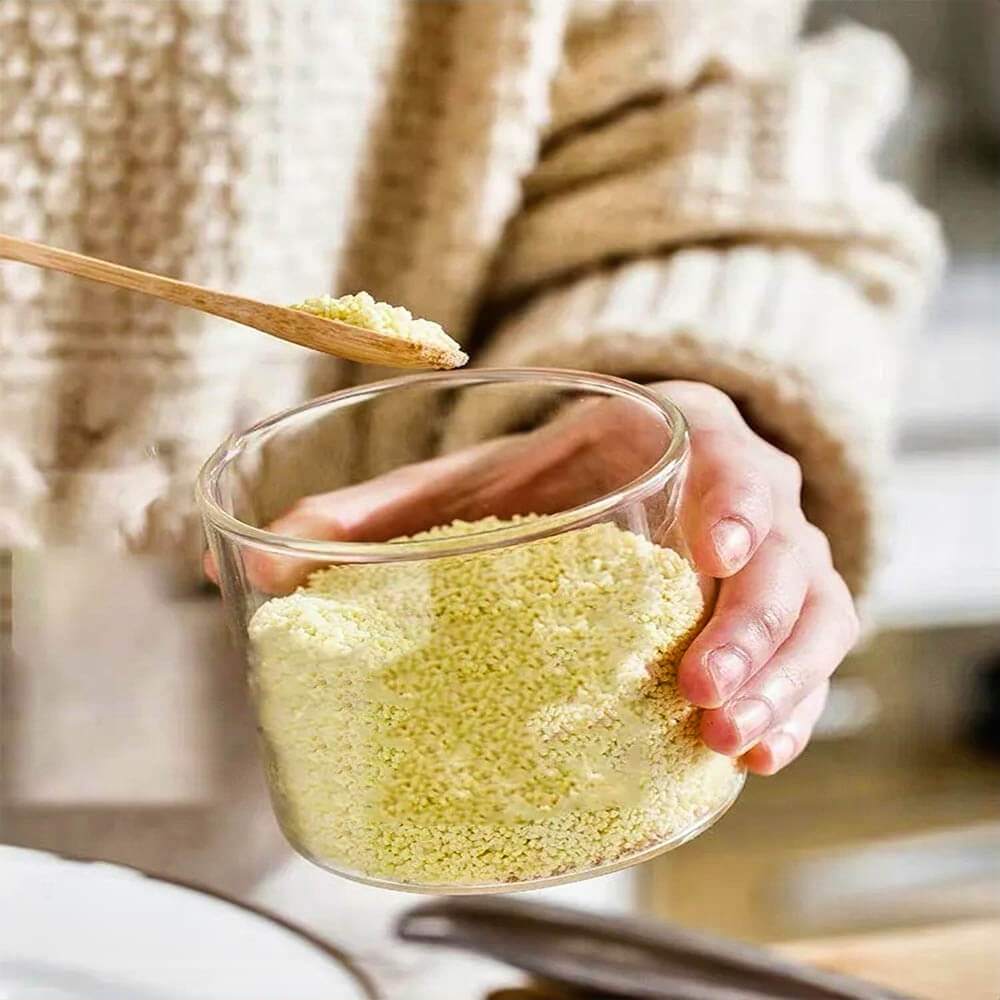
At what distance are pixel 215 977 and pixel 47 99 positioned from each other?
0.16 meters

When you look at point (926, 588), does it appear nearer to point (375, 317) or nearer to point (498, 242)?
point (498, 242)

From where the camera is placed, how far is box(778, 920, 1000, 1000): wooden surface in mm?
222

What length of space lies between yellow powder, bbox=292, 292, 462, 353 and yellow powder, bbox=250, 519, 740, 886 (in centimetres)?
3

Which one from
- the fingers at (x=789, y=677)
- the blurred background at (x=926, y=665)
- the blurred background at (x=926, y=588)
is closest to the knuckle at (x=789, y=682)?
the fingers at (x=789, y=677)

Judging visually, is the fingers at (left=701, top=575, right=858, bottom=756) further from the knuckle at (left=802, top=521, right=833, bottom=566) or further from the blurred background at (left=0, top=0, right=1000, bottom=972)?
the blurred background at (left=0, top=0, right=1000, bottom=972)

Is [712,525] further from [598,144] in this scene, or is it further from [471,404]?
[598,144]

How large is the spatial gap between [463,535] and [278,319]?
0.03 m

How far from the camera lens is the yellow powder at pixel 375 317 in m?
0.16

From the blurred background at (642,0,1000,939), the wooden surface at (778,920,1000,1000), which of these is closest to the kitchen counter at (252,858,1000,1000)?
the wooden surface at (778,920,1000,1000)

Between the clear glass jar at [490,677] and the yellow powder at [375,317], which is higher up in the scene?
the yellow powder at [375,317]

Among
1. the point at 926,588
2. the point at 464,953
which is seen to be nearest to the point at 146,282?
the point at 464,953

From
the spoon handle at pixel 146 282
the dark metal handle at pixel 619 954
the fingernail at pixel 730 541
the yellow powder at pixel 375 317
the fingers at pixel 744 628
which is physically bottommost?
the dark metal handle at pixel 619 954

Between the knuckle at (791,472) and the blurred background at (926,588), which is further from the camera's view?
the blurred background at (926,588)

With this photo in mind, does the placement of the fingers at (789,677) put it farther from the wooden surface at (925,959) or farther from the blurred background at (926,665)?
the blurred background at (926,665)
